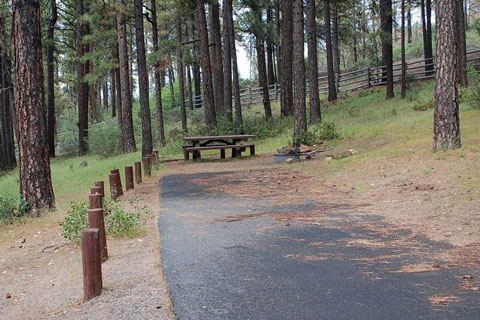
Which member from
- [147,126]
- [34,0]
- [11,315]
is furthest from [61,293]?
[147,126]

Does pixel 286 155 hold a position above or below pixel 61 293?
above

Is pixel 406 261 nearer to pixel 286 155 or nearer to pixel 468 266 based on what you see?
pixel 468 266

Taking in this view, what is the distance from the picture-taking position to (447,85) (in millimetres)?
10156

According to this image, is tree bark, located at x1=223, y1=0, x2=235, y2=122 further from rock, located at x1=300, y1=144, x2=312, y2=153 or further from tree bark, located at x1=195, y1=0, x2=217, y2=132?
rock, located at x1=300, y1=144, x2=312, y2=153

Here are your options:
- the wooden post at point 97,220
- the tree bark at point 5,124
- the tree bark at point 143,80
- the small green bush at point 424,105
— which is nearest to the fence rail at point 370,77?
the small green bush at point 424,105

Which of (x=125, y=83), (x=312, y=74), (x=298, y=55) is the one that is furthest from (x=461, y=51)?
(x=125, y=83)

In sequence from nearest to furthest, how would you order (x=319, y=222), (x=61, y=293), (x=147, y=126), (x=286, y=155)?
(x=61, y=293), (x=319, y=222), (x=286, y=155), (x=147, y=126)

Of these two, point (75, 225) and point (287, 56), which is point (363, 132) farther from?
point (75, 225)

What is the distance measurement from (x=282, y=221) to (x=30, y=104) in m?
5.57

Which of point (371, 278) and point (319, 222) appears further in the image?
point (319, 222)

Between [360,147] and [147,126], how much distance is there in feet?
28.6

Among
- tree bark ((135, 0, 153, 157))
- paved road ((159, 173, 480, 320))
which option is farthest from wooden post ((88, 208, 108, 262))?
tree bark ((135, 0, 153, 157))

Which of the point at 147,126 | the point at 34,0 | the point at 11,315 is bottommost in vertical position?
the point at 11,315

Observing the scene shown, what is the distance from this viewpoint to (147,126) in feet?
62.4
